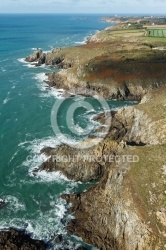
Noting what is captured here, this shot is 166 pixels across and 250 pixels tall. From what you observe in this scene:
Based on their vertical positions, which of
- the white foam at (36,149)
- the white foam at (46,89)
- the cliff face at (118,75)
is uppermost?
the cliff face at (118,75)

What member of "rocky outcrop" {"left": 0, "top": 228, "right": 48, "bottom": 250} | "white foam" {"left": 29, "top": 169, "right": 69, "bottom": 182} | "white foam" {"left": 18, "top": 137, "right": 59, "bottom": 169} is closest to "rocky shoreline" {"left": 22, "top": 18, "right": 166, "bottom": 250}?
"white foam" {"left": 29, "top": 169, "right": 69, "bottom": 182}

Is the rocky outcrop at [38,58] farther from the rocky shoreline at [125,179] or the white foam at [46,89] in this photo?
the rocky shoreline at [125,179]

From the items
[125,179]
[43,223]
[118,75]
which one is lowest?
[43,223]

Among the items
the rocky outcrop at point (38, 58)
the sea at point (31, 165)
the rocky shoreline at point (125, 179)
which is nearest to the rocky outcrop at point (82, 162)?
the rocky shoreline at point (125, 179)

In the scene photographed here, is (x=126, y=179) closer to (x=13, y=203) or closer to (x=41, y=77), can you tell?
(x=13, y=203)

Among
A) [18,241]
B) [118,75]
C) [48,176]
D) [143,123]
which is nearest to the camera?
[18,241]

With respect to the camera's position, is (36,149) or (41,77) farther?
(41,77)

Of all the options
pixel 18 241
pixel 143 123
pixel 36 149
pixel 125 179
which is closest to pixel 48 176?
pixel 36 149

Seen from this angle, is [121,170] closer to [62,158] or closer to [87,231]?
[87,231]

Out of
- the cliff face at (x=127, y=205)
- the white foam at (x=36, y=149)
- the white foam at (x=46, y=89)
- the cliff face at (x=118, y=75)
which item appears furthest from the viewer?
the white foam at (x=46, y=89)
